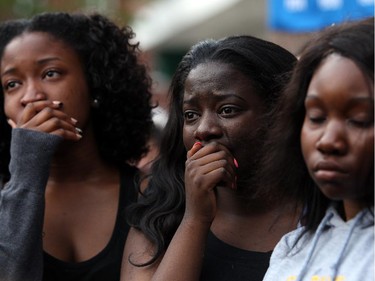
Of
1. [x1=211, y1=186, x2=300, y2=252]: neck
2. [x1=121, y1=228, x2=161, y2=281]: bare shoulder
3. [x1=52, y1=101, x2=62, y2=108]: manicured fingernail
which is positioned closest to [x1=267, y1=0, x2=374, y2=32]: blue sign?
[x1=52, y1=101, x2=62, y2=108]: manicured fingernail

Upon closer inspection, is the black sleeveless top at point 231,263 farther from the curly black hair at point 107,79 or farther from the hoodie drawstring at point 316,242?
the curly black hair at point 107,79

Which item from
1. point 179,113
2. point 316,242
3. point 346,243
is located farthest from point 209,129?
point 346,243

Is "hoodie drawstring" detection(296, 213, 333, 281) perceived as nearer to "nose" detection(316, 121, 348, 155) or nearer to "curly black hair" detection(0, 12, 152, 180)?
"nose" detection(316, 121, 348, 155)

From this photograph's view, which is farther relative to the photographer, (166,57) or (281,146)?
(166,57)

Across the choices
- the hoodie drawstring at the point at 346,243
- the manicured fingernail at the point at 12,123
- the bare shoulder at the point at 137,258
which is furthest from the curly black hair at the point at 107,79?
the hoodie drawstring at the point at 346,243

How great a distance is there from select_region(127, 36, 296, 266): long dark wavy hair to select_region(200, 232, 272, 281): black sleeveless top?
0.16 metres

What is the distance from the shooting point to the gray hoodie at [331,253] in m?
2.21

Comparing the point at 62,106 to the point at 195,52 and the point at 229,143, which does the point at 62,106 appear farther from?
the point at 229,143

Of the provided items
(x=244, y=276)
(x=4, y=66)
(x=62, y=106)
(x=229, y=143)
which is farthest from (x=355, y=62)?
(x=4, y=66)

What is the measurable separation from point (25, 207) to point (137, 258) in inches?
18.7

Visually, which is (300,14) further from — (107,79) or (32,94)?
(32,94)

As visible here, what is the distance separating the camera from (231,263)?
2.89 meters

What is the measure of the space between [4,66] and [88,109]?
15.8 inches

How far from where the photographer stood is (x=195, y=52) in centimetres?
315
